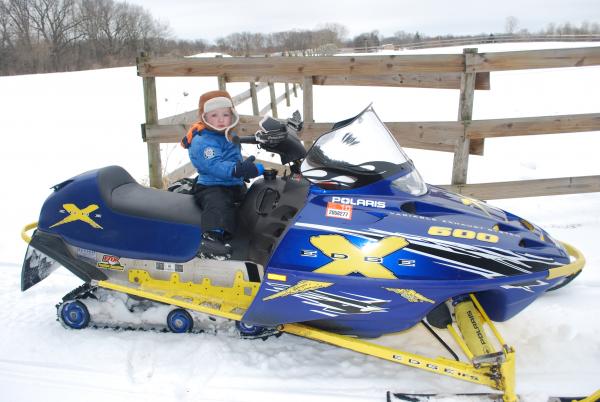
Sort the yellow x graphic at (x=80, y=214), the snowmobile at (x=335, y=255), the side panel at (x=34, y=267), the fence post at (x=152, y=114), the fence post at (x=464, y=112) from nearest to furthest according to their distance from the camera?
1. the snowmobile at (x=335, y=255)
2. the yellow x graphic at (x=80, y=214)
3. the side panel at (x=34, y=267)
4. the fence post at (x=464, y=112)
5. the fence post at (x=152, y=114)

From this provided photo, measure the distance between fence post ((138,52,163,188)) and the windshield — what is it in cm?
295

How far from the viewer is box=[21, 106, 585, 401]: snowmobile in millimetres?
2678

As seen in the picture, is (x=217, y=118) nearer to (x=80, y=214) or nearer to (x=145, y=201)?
(x=145, y=201)

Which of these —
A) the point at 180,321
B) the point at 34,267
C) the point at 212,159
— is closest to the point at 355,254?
the point at 212,159

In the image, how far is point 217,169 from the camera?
3.25 meters

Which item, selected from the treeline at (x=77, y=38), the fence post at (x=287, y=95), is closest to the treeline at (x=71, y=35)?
the treeline at (x=77, y=38)

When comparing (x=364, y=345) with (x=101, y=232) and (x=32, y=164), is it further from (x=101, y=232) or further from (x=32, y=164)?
(x=32, y=164)

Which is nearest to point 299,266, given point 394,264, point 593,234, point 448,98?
point 394,264

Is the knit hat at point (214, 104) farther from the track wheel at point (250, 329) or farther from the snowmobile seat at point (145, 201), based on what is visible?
the track wheel at point (250, 329)

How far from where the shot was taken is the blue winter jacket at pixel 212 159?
10.7ft

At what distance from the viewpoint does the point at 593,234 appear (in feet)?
16.0

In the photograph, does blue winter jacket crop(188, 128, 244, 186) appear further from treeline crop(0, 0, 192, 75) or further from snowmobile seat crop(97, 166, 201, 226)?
treeline crop(0, 0, 192, 75)

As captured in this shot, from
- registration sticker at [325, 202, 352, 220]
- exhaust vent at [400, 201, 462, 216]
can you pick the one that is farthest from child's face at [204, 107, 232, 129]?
exhaust vent at [400, 201, 462, 216]

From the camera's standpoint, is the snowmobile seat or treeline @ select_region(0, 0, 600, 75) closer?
the snowmobile seat
